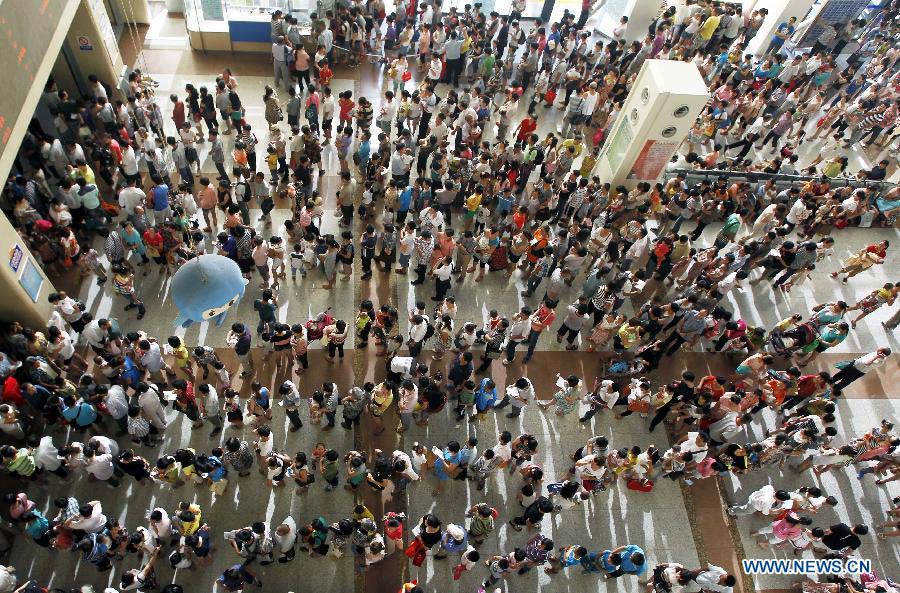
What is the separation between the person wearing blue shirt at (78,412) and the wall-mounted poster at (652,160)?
11.0 metres

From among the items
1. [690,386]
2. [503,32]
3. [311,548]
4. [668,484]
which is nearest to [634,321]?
[690,386]

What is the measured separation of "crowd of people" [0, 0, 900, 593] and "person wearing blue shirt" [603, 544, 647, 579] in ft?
0.11

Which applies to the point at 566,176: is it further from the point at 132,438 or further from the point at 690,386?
the point at 132,438

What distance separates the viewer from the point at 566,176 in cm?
1403

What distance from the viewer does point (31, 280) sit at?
920 cm

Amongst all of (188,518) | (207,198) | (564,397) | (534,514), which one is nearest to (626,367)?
(564,397)

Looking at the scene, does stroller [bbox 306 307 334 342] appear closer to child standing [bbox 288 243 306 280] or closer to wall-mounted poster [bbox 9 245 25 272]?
child standing [bbox 288 243 306 280]

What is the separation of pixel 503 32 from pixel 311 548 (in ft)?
46.4

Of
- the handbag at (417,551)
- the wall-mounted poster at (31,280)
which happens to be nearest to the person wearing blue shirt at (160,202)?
the wall-mounted poster at (31,280)

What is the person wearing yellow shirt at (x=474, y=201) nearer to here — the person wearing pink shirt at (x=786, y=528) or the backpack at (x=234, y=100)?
the backpack at (x=234, y=100)

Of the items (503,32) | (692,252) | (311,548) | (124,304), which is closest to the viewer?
(311,548)

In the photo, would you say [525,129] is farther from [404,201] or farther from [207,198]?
[207,198]

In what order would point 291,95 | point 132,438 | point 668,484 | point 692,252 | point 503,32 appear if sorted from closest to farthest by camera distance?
point 132,438 → point 668,484 → point 692,252 → point 291,95 → point 503,32

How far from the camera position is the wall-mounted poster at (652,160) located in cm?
1288
